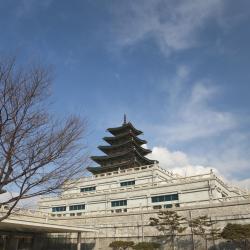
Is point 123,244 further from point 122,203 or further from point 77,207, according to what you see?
point 77,207

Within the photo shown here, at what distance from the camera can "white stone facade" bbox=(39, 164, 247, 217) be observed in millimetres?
32188

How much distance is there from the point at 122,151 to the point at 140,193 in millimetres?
16794

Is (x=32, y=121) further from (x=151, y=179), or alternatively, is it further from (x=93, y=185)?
(x=93, y=185)

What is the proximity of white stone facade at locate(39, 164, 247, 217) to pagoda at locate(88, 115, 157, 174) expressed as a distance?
5326 millimetres

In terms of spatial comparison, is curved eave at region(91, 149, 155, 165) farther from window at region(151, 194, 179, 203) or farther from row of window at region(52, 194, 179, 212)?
window at region(151, 194, 179, 203)

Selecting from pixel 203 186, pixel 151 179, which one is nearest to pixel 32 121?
pixel 203 186

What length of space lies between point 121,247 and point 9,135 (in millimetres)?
21281

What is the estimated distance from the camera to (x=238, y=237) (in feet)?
69.9

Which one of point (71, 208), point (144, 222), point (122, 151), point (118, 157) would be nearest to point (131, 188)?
point (144, 222)

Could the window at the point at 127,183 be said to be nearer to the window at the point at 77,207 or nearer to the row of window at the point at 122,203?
the row of window at the point at 122,203

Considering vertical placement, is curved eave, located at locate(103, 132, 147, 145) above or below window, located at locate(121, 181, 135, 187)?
above

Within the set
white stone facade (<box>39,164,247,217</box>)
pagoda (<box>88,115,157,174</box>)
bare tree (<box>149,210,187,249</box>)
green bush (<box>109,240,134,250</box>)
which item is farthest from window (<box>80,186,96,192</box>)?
bare tree (<box>149,210,187,249</box>)

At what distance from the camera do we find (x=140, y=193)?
36.3 metres

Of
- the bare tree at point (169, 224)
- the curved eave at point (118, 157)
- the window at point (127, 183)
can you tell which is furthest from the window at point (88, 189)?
the bare tree at point (169, 224)
